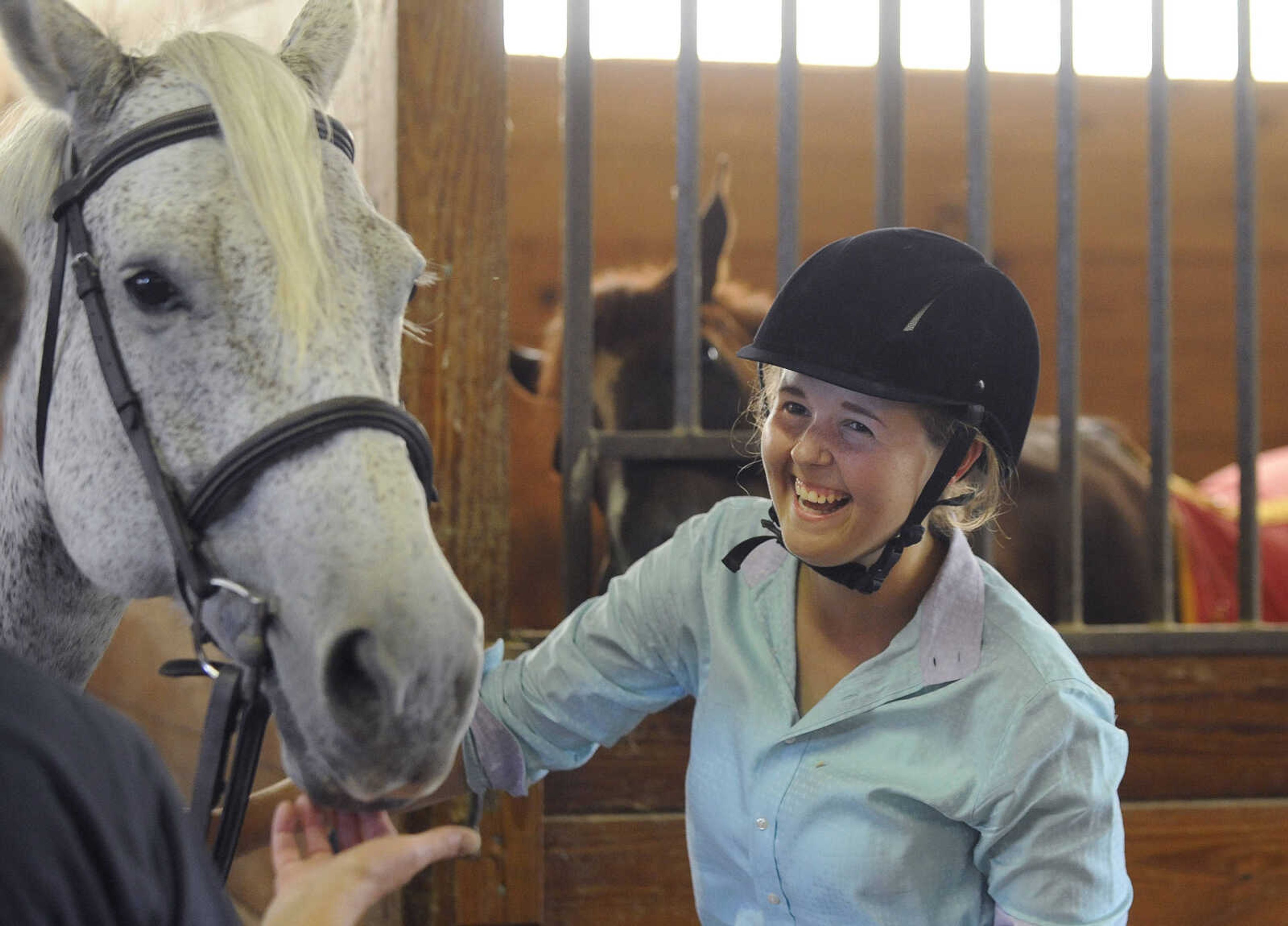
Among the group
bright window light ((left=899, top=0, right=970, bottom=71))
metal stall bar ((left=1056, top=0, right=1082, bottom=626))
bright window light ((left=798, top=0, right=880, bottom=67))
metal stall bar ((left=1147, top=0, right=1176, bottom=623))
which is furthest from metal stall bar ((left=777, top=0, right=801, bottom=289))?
bright window light ((left=899, top=0, right=970, bottom=71))

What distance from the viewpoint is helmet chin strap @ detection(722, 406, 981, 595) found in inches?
37.0

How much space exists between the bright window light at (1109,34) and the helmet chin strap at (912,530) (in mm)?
1847

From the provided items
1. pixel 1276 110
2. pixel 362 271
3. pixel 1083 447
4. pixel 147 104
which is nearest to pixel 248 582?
pixel 362 271

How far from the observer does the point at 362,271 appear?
0.79m

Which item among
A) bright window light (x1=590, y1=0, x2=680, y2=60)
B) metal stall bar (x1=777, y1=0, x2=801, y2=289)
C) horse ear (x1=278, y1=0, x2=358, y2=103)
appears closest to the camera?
horse ear (x1=278, y1=0, x2=358, y2=103)

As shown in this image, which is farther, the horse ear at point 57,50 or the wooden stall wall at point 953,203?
the wooden stall wall at point 953,203

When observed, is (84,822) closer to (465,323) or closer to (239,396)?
(239,396)

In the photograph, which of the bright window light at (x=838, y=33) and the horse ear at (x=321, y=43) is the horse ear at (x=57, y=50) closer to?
the horse ear at (x=321, y=43)

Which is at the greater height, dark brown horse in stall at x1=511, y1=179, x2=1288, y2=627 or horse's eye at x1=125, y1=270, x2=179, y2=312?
horse's eye at x1=125, y1=270, x2=179, y2=312

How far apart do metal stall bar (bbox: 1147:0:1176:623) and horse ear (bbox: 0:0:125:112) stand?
1.26 metres

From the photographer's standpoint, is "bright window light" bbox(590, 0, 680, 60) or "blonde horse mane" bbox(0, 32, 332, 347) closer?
"blonde horse mane" bbox(0, 32, 332, 347)

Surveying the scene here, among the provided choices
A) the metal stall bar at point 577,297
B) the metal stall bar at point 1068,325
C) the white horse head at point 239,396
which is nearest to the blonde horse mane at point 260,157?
the white horse head at point 239,396

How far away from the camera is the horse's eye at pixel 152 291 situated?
0.75 meters

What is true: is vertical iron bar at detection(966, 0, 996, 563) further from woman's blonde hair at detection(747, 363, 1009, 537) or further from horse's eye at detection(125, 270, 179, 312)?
horse's eye at detection(125, 270, 179, 312)
